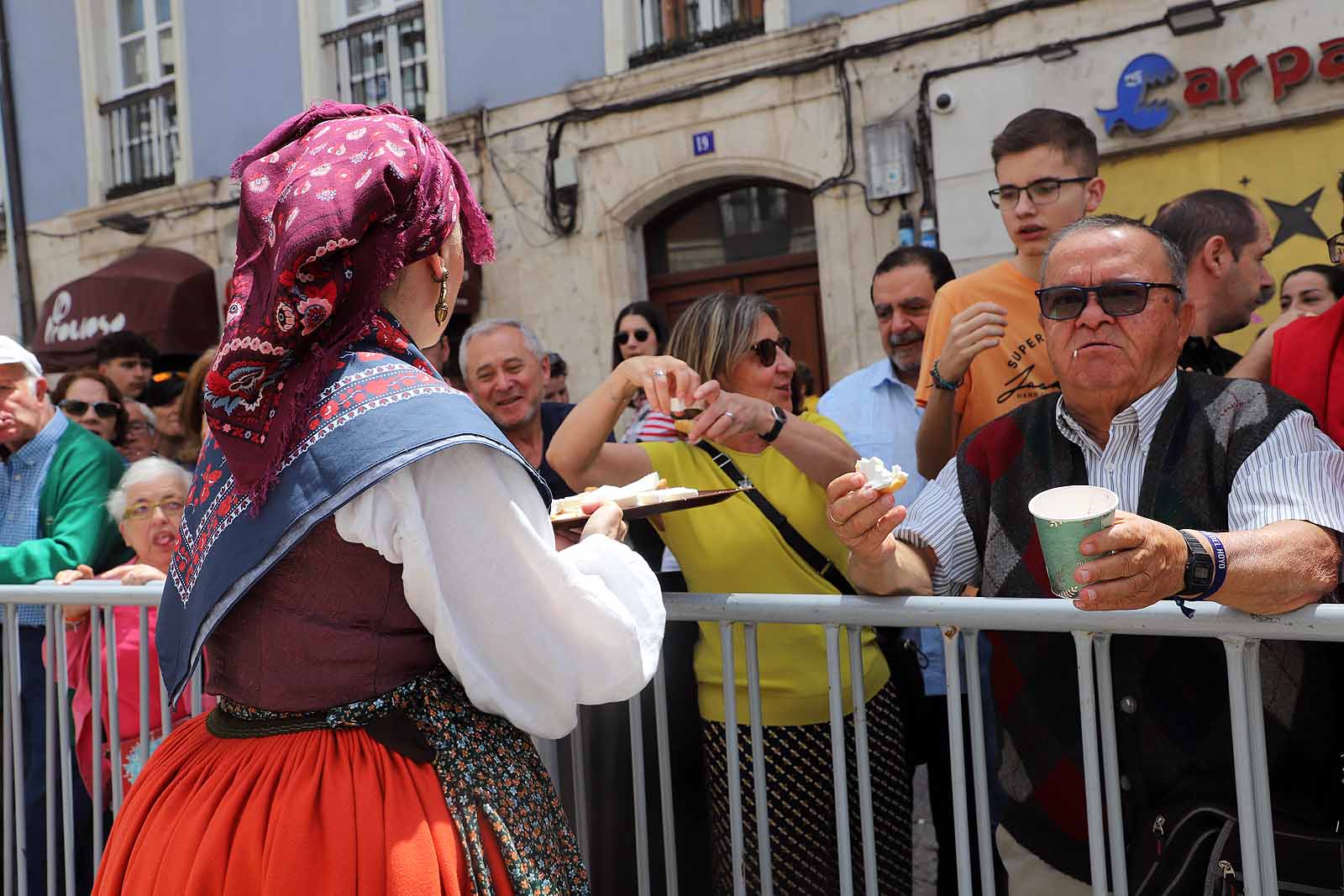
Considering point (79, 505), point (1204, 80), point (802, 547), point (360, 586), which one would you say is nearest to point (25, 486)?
point (79, 505)

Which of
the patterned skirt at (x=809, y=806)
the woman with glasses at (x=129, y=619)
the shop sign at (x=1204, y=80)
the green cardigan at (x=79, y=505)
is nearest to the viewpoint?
the patterned skirt at (x=809, y=806)

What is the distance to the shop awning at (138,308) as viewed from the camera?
37.0ft

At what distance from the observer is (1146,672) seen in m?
2.17

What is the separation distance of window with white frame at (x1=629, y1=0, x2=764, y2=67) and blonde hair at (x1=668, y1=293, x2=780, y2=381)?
242 inches

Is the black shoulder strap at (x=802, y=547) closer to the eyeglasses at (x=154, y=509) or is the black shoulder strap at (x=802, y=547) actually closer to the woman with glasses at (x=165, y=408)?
the eyeglasses at (x=154, y=509)

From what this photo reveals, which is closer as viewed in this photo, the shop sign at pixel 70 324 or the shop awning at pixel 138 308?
the shop awning at pixel 138 308

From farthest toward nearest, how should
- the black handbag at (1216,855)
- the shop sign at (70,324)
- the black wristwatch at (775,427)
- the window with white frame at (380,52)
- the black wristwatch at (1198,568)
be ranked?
the shop sign at (70,324) < the window with white frame at (380,52) < the black wristwatch at (775,427) < the black handbag at (1216,855) < the black wristwatch at (1198,568)

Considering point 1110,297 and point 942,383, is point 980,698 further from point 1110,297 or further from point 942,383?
point 942,383

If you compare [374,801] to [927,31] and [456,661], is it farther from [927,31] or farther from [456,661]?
[927,31]

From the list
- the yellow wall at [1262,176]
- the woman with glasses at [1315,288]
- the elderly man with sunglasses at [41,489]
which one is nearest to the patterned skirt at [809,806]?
the elderly man with sunglasses at [41,489]

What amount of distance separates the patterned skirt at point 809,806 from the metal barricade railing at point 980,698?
0.36 metres

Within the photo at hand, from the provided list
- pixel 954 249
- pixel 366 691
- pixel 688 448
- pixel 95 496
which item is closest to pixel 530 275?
pixel 954 249

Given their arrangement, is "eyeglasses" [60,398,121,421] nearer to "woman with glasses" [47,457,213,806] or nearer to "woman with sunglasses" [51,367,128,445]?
"woman with sunglasses" [51,367,128,445]

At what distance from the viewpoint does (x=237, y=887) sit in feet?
5.70
